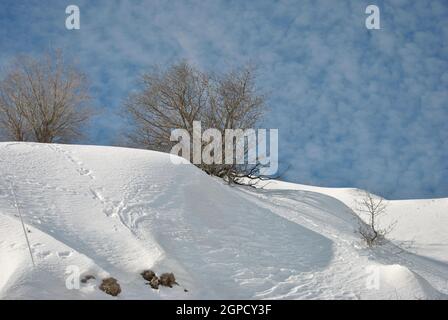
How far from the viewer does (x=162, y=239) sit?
6.42 metres

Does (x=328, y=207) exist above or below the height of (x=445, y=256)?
above

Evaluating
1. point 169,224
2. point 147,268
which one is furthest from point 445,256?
point 147,268

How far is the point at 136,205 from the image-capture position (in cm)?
723

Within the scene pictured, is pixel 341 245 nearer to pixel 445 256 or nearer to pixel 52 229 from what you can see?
pixel 52 229

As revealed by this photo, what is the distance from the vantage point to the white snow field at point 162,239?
17.1 ft

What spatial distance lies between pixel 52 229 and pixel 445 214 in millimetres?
19177

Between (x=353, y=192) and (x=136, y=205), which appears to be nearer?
(x=136, y=205)

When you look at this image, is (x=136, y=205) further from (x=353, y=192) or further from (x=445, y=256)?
(x=353, y=192)

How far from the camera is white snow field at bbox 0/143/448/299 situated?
5.21 m

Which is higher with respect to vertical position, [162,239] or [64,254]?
[64,254]

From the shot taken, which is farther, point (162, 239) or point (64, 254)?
point (162, 239)

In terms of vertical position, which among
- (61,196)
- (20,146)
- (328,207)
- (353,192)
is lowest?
(353,192)
